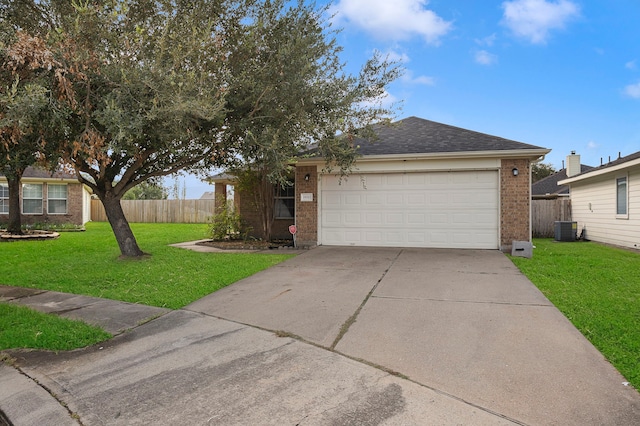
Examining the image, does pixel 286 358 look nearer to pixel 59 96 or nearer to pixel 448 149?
pixel 59 96

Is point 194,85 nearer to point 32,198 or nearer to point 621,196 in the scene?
point 621,196

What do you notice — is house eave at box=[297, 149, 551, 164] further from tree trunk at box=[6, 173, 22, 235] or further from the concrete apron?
tree trunk at box=[6, 173, 22, 235]

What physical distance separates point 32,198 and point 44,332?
2099 cm

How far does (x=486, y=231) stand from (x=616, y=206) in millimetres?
5745

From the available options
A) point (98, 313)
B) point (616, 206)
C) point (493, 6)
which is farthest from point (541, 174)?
point (98, 313)

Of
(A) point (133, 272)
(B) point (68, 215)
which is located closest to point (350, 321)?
(A) point (133, 272)

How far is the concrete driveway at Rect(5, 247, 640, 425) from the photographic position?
2.60 m

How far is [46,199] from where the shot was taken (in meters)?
21.2

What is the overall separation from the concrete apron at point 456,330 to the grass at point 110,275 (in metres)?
0.83

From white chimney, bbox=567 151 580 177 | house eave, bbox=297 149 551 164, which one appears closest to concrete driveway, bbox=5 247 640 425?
house eave, bbox=297 149 551 164

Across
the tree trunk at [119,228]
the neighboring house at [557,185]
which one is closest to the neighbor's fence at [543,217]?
the neighboring house at [557,185]

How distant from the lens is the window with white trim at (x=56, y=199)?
2125cm

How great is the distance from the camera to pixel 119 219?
976 centimetres

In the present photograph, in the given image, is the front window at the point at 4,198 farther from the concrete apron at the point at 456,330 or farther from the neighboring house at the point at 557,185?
the neighboring house at the point at 557,185
